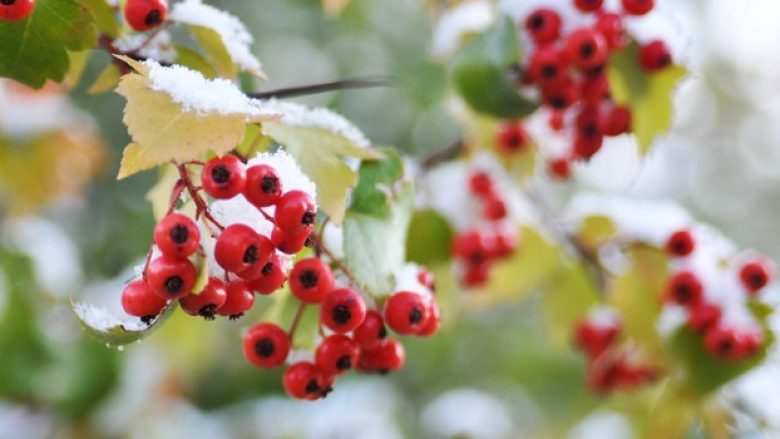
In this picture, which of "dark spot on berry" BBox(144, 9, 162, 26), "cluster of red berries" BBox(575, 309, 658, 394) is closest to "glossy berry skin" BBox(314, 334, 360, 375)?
"dark spot on berry" BBox(144, 9, 162, 26)

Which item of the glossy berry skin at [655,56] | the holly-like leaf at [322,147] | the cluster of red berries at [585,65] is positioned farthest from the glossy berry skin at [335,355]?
the glossy berry skin at [655,56]

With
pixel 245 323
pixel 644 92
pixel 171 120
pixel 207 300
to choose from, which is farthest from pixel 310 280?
pixel 245 323

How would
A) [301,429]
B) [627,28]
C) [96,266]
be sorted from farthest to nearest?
[96,266], [301,429], [627,28]

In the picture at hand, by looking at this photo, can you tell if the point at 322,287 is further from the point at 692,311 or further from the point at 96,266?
the point at 96,266

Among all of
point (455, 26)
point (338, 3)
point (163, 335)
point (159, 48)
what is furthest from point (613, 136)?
point (163, 335)

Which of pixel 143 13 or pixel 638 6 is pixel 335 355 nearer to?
pixel 143 13

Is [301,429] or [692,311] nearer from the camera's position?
[692,311]

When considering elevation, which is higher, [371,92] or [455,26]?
[371,92]

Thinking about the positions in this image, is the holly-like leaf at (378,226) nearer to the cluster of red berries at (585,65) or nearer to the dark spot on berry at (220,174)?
the dark spot on berry at (220,174)
